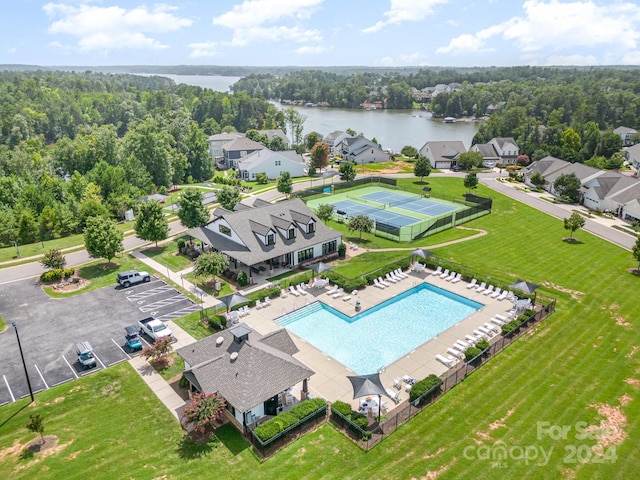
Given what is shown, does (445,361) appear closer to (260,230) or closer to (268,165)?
(260,230)

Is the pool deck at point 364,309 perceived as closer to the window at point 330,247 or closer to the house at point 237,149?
the window at point 330,247

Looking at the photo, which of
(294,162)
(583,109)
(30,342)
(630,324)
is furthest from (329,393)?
(583,109)

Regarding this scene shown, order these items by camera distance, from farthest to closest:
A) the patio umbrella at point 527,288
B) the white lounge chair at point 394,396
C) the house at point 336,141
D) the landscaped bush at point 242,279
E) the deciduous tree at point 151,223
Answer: the house at point 336,141 → the deciduous tree at point 151,223 → the landscaped bush at point 242,279 → the patio umbrella at point 527,288 → the white lounge chair at point 394,396

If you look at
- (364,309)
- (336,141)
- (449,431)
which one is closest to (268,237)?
(364,309)

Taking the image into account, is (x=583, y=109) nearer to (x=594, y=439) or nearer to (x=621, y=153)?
(x=621, y=153)

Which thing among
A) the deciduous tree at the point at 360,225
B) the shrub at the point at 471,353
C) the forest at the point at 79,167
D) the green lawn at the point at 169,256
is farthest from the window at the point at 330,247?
the forest at the point at 79,167

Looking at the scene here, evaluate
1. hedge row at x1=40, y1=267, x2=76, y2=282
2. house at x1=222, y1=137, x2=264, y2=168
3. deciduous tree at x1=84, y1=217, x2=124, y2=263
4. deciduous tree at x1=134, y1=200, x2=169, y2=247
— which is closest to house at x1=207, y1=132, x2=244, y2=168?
house at x1=222, y1=137, x2=264, y2=168
